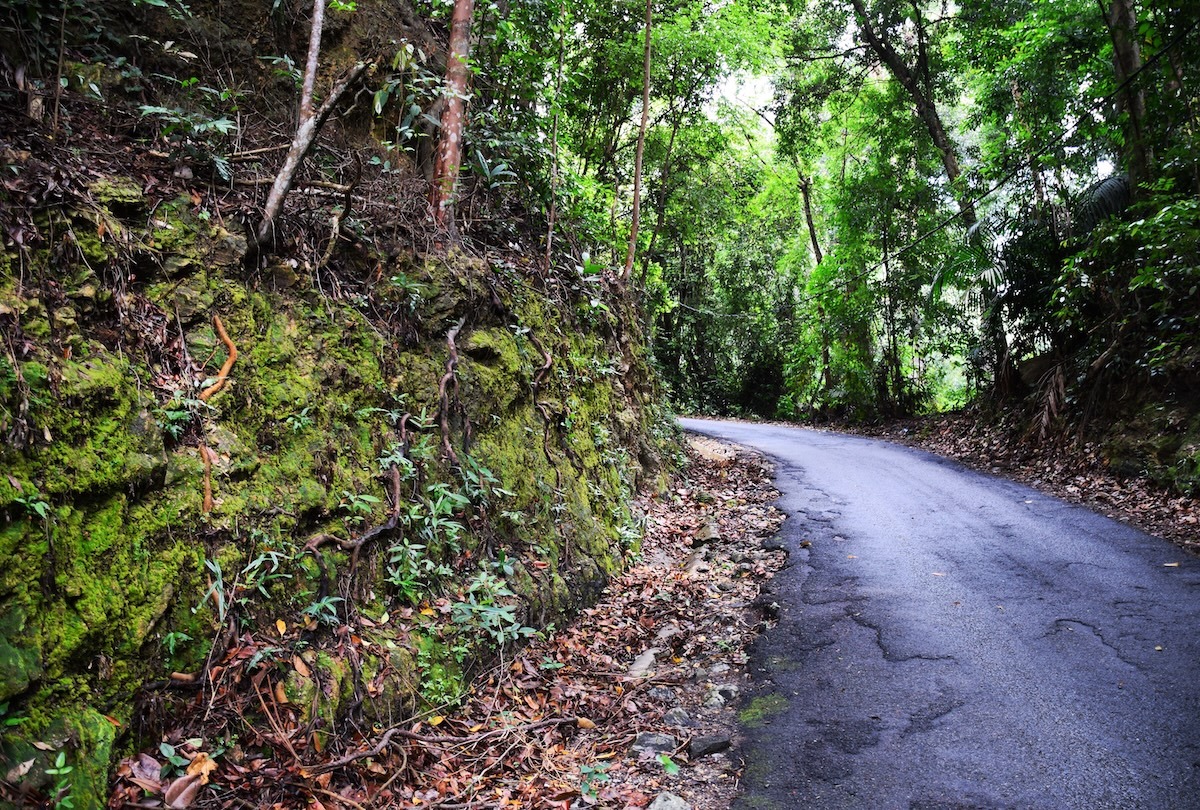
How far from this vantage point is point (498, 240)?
26.0 ft

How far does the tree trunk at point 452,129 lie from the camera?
6562 mm

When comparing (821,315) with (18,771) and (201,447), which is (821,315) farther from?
(18,771)

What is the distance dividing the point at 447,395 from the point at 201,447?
2.06 m

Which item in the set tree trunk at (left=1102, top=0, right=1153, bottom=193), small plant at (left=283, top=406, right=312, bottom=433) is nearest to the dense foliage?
tree trunk at (left=1102, top=0, right=1153, bottom=193)

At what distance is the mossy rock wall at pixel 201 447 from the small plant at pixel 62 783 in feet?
0.10

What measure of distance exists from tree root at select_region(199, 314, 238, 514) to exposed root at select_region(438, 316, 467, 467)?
162cm

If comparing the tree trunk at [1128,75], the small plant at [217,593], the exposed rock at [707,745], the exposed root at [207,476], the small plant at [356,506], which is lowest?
the exposed rock at [707,745]

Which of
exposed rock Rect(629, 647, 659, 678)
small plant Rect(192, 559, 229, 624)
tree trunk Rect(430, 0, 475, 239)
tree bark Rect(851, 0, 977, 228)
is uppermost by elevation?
tree bark Rect(851, 0, 977, 228)

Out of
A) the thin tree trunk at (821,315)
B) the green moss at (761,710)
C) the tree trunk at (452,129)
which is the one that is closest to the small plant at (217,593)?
the green moss at (761,710)

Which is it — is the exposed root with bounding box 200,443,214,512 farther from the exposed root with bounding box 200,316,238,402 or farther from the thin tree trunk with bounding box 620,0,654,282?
the thin tree trunk with bounding box 620,0,654,282

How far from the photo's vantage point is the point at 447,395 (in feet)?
18.0

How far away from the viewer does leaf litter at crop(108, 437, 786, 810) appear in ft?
9.96

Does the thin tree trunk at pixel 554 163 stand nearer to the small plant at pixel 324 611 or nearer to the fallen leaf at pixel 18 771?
the small plant at pixel 324 611

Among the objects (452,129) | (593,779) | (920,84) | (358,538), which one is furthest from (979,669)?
(920,84)
